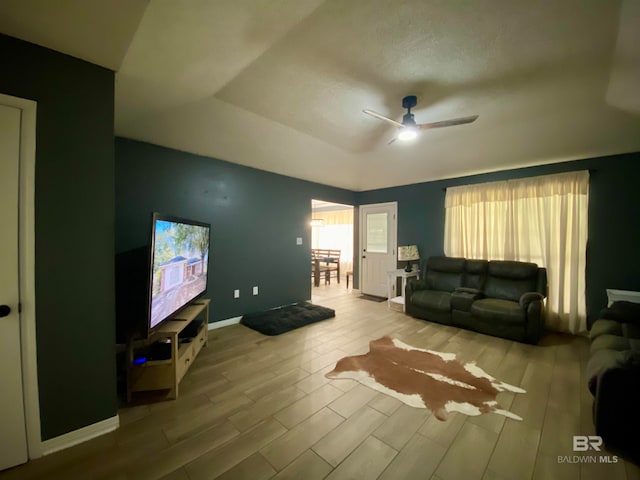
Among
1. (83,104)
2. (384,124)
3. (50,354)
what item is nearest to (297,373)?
(50,354)

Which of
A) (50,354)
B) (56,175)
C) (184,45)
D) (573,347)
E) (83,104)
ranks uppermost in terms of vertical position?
(184,45)

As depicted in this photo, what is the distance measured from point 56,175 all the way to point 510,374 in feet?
12.7

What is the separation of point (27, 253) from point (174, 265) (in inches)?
32.4

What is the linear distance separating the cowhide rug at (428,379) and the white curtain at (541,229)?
6.89 feet

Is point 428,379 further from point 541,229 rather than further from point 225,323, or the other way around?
point 541,229

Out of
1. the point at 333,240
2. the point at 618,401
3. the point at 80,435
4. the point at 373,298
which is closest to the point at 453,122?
the point at 618,401

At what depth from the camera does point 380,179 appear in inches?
195

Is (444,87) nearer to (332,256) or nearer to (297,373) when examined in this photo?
(297,373)

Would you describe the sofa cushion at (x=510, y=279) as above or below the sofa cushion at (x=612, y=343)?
above

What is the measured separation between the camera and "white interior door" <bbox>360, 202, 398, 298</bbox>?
17.4 ft

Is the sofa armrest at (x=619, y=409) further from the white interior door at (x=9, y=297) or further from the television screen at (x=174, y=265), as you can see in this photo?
the white interior door at (x=9, y=297)

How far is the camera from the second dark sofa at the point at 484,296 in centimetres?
306

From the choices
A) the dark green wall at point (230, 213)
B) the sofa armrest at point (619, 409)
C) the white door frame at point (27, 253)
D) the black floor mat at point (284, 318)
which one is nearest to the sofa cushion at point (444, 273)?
the black floor mat at point (284, 318)

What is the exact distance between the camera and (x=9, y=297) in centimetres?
133
